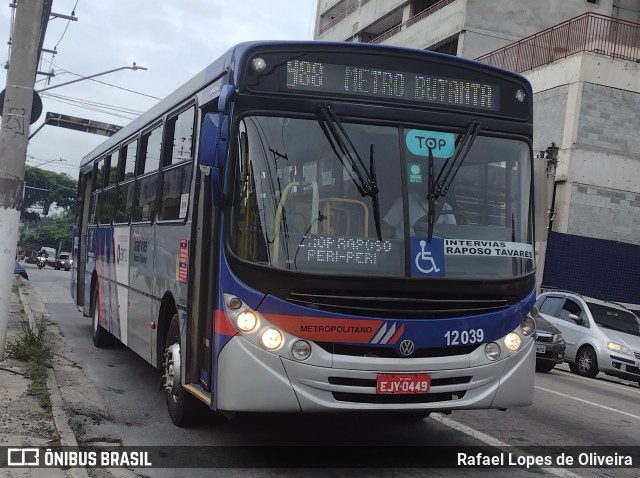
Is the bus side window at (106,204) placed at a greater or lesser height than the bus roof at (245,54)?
lesser

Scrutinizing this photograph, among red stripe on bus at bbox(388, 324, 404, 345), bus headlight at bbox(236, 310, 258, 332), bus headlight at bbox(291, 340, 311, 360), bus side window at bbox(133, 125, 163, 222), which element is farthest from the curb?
red stripe on bus at bbox(388, 324, 404, 345)

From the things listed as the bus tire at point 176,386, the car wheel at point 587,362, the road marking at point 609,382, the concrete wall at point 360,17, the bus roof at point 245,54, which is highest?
the concrete wall at point 360,17

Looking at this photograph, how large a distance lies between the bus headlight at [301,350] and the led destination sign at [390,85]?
1904 millimetres

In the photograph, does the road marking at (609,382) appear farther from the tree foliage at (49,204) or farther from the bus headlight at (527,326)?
the tree foliage at (49,204)

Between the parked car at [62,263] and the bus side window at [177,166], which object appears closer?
the bus side window at [177,166]

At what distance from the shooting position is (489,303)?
19.8ft

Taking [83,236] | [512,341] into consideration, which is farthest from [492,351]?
[83,236]

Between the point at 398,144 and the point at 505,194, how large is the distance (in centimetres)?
102

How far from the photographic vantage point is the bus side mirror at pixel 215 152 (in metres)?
5.81

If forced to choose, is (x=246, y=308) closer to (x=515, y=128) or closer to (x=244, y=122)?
(x=244, y=122)

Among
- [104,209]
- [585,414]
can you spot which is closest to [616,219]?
[585,414]

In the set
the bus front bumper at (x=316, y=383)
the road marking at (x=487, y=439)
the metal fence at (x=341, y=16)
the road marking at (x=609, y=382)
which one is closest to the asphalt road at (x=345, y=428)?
the road marking at (x=487, y=439)

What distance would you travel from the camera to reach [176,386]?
7055mm

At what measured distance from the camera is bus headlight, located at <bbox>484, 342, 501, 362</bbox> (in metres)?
6.00
